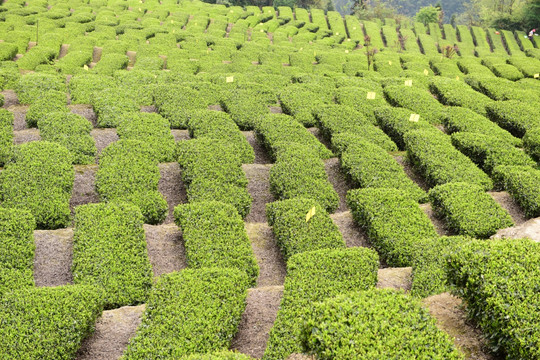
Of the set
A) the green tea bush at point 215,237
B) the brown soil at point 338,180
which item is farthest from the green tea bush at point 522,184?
the green tea bush at point 215,237

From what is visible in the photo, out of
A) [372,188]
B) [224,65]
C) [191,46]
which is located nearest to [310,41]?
[191,46]

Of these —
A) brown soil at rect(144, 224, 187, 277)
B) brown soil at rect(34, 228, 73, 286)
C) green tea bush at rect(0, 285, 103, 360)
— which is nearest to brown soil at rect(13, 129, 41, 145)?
brown soil at rect(34, 228, 73, 286)

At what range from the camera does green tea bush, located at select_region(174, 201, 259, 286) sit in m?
6.56

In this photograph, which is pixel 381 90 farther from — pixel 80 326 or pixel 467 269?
pixel 80 326

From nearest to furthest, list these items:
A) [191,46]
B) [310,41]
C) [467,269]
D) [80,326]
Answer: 1. [467,269]
2. [80,326]
3. [191,46]
4. [310,41]

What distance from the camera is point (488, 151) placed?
10.0m

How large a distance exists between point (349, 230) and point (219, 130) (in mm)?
3817

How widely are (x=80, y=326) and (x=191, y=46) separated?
15954mm

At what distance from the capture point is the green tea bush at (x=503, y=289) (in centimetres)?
423

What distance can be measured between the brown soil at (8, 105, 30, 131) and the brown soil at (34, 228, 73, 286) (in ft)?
15.0

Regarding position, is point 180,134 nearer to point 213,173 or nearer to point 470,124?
point 213,173

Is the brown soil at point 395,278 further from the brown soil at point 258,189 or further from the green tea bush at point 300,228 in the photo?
the brown soil at point 258,189

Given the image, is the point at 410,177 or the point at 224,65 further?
the point at 224,65

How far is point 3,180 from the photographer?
7.56m
